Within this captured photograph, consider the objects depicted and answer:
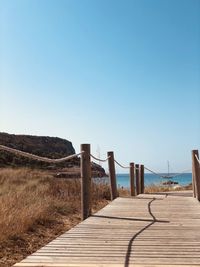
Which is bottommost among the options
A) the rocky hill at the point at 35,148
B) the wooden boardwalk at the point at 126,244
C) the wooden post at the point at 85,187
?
the wooden boardwalk at the point at 126,244

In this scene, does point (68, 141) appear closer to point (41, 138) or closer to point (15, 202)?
point (41, 138)

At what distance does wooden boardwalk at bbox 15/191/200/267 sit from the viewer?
13.5 ft

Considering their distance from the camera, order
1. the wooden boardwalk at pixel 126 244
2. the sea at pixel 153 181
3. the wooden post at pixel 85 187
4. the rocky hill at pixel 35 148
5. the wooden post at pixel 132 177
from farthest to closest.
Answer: the rocky hill at pixel 35 148 < the sea at pixel 153 181 < the wooden post at pixel 132 177 < the wooden post at pixel 85 187 < the wooden boardwalk at pixel 126 244

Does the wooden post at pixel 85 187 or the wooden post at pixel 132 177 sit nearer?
the wooden post at pixel 85 187

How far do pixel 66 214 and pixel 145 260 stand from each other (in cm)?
586

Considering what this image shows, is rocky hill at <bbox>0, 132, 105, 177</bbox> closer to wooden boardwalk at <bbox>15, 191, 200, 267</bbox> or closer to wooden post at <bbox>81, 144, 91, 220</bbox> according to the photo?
wooden post at <bbox>81, 144, 91, 220</bbox>

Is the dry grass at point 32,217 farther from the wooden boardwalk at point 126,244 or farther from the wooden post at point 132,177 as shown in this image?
the wooden post at point 132,177

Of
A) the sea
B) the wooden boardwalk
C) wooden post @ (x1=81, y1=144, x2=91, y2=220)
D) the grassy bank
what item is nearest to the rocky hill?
the sea

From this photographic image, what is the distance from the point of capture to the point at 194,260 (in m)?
4.15

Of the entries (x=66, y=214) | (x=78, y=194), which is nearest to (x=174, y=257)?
(x=66, y=214)

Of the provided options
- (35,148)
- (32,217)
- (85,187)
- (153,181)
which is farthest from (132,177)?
(35,148)

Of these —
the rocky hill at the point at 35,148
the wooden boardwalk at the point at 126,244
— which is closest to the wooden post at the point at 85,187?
the wooden boardwalk at the point at 126,244

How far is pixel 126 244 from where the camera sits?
4.91 m

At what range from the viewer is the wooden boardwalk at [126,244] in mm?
4129
